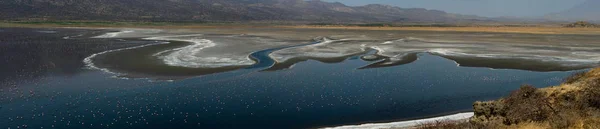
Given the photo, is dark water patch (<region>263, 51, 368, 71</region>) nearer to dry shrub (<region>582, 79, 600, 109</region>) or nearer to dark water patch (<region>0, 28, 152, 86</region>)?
dark water patch (<region>0, 28, 152, 86</region>)

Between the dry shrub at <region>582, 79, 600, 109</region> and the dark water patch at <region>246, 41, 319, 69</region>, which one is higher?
the dry shrub at <region>582, 79, 600, 109</region>

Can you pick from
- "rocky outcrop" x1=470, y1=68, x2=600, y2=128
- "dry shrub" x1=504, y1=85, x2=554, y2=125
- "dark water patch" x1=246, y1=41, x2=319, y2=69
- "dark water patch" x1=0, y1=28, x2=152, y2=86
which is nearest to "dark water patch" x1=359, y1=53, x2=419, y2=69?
"dark water patch" x1=246, y1=41, x2=319, y2=69

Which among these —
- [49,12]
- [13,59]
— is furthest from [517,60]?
[49,12]

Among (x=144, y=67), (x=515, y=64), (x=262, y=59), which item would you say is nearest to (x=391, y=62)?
(x=515, y=64)

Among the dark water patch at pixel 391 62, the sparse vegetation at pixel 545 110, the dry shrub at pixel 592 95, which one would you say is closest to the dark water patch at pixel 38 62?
the dark water patch at pixel 391 62

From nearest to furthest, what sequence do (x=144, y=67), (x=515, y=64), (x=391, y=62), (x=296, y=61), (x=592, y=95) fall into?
(x=592, y=95) → (x=144, y=67) → (x=515, y=64) → (x=391, y=62) → (x=296, y=61)

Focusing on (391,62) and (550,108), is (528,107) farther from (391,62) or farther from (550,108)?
(391,62)
